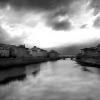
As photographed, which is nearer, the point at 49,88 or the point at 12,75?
the point at 49,88

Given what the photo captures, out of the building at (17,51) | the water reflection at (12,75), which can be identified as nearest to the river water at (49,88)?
the water reflection at (12,75)

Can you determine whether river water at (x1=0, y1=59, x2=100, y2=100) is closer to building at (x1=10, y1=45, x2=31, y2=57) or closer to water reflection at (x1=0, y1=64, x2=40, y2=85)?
water reflection at (x1=0, y1=64, x2=40, y2=85)

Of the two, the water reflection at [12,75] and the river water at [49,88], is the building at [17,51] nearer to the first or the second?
the water reflection at [12,75]

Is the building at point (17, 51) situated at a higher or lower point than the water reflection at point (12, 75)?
higher

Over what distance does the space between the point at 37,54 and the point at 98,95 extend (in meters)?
92.4

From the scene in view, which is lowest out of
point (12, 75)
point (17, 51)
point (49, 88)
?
point (49, 88)

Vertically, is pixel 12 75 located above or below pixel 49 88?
above

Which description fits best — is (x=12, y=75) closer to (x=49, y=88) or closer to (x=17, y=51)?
(x=49, y=88)

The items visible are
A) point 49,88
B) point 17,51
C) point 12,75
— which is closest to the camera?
point 49,88

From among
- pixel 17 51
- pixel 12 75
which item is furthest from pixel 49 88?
pixel 17 51

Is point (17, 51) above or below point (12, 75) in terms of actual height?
above

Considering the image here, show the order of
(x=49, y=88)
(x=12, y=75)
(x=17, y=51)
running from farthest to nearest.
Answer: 1. (x=17, y=51)
2. (x=12, y=75)
3. (x=49, y=88)

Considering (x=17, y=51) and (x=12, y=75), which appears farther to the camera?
(x=17, y=51)

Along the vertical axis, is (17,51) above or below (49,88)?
above
